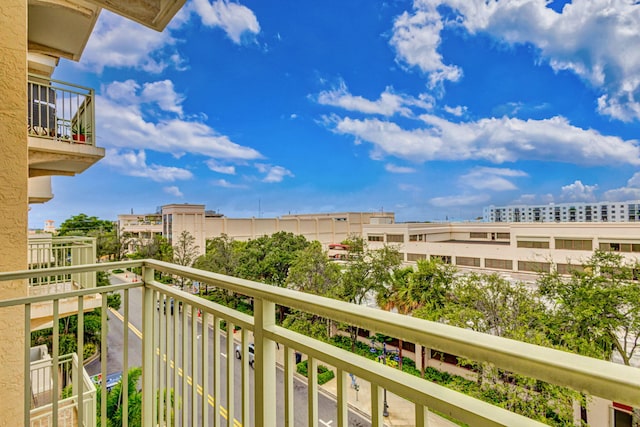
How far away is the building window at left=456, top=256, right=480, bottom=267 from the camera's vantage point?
426 inches

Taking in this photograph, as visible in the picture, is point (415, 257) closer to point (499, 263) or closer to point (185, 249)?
point (499, 263)

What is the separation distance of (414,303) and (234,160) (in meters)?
28.9

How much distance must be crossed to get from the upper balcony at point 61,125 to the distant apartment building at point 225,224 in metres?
13.7

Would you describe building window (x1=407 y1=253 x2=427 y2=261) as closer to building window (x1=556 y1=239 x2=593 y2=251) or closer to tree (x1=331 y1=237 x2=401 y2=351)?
tree (x1=331 y1=237 x2=401 y2=351)

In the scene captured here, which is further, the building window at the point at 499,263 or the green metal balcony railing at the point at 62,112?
the building window at the point at 499,263

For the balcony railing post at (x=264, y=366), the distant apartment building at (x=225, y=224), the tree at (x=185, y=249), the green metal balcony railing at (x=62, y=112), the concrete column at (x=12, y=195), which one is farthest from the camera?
the distant apartment building at (x=225, y=224)

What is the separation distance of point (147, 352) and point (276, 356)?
84 cm

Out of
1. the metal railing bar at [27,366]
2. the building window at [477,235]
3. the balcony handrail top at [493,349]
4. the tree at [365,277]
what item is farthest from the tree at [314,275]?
the building window at [477,235]

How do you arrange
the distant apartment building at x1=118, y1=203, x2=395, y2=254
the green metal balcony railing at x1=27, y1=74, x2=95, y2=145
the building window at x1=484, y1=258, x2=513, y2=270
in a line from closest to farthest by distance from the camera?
the green metal balcony railing at x1=27, y1=74, x2=95, y2=145 < the building window at x1=484, y1=258, x2=513, y2=270 < the distant apartment building at x1=118, y1=203, x2=395, y2=254

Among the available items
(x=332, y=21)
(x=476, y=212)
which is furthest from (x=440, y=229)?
(x=332, y=21)

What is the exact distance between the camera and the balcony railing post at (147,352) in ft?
4.36

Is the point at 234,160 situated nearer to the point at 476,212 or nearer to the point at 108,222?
the point at 108,222

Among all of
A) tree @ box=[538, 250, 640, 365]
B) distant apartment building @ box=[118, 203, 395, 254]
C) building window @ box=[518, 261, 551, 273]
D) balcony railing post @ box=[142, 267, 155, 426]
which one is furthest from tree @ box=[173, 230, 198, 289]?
balcony railing post @ box=[142, 267, 155, 426]

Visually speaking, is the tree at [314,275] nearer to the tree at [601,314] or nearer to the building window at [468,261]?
the building window at [468,261]
